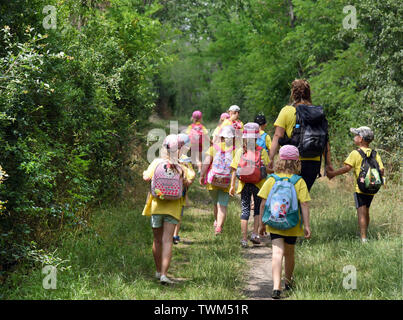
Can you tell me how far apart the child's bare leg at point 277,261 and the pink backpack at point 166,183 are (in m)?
1.26

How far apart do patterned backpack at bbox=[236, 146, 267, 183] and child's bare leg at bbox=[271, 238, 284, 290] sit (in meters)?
2.49

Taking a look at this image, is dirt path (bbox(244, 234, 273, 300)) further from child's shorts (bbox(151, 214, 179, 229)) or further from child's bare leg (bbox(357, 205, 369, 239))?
child's bare leg (bbox(357, 205, 369, 239))

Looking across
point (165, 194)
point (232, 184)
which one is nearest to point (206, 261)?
point (165, 194)

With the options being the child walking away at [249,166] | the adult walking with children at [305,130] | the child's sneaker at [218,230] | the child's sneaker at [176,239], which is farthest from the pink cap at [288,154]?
the child's sneaker at [176,239]

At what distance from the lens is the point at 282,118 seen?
6.61m

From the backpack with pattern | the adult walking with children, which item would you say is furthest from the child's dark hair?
the backpack with pattern

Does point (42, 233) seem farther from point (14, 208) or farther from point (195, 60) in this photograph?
point (195, 60)

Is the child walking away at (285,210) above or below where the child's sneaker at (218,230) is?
above

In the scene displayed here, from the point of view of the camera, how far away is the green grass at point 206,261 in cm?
544

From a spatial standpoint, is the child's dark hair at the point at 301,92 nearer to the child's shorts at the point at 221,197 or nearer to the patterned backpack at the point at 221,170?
the patterned backpack at the point at 221,170

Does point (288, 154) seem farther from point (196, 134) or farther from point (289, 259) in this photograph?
point (196, 134)

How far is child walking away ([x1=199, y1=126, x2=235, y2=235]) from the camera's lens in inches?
333
